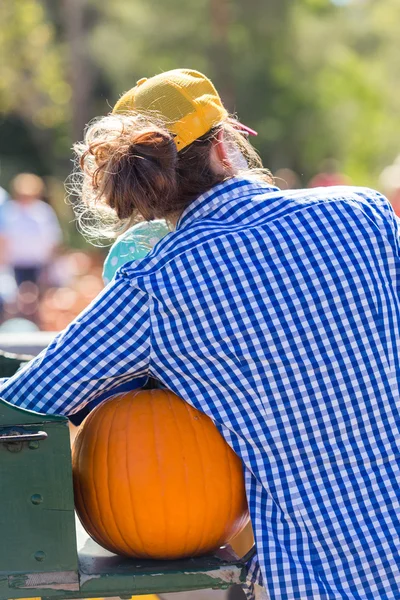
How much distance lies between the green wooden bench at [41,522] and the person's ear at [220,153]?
Result: 73cm

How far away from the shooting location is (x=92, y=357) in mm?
2234

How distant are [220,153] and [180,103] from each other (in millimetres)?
158

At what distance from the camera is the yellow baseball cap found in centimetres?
234

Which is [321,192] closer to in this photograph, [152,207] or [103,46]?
[152,207]

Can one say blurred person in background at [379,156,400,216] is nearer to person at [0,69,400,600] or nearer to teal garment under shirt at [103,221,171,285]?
teal garment under shirt at [103,221,171,285]

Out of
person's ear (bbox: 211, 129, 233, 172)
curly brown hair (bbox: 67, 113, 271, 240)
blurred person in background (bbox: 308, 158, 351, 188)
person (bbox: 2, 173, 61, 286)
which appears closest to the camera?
curly brown hair (bbox: 67, 113, 271, 240)

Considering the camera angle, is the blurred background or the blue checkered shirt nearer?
the blue checkered shirt

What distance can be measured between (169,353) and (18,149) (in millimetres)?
30033

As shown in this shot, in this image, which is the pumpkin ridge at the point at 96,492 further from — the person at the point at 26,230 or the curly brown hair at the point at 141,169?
the person at the point at 26,230

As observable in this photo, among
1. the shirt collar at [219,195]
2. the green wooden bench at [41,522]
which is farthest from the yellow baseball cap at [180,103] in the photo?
the green wooden bench at [41,522]

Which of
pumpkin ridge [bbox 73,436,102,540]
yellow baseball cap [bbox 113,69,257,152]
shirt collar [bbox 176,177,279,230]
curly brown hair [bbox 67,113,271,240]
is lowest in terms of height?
pumpkin ridge [bbox 73,436,102,540]

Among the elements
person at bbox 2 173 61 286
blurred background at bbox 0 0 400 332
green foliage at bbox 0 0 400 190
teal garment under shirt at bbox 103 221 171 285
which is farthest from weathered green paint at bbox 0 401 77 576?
green foliage at bbox 0 0 400 190

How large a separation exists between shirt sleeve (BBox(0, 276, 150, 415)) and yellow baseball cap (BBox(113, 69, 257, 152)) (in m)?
0.39

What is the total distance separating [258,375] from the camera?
2203 millimetres
